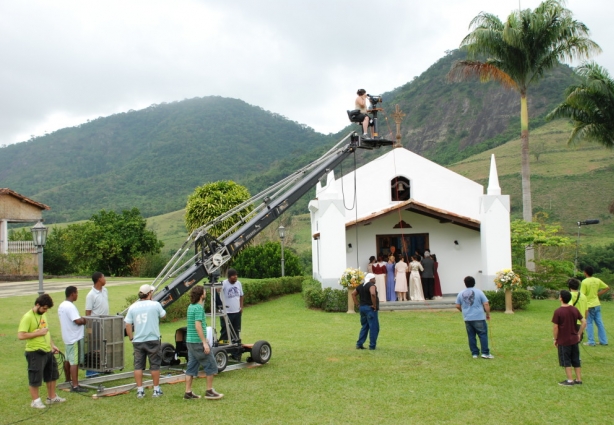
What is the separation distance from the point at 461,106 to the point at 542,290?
6188cm

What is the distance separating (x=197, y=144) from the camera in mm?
104750

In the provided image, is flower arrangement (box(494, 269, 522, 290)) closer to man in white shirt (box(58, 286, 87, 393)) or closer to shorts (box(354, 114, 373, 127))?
shorts (box(354, 114, 373, 127))

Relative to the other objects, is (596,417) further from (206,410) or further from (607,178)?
(607,178)

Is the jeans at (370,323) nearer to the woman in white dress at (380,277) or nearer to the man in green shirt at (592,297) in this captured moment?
the man in green shirt at (592,297)

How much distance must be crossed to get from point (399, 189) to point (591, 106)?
442 inches

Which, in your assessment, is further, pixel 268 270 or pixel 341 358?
pixel 268 270

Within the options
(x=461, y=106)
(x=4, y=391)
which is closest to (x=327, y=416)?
(x=4, y=391)

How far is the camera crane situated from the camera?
9.92 meters

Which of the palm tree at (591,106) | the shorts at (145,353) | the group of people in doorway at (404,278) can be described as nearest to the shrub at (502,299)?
the group of people in doorway at (404,278)

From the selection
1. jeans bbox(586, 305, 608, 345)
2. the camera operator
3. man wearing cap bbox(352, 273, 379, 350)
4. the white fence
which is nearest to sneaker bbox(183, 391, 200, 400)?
man wearing cap bbox(352, 273, 379, 350)

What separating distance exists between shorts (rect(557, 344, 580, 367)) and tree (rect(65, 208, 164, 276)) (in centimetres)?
3294

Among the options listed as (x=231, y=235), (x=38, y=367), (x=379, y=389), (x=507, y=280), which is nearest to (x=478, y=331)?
(x=379, y=389)

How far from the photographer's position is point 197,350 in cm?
857

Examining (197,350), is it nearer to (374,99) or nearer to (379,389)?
(379,389)
